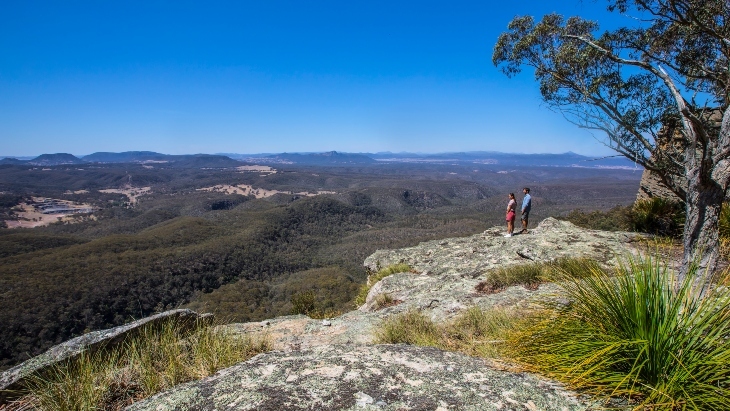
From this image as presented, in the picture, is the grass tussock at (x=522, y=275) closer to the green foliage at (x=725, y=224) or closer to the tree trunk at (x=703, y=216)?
the tree trunk at (x=703, y=216)

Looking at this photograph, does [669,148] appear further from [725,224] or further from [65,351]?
[65,351]

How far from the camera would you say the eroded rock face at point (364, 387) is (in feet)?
7.35

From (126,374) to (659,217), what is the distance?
15.7 meters

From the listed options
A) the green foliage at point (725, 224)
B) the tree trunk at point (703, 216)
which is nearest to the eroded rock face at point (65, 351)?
the tree trunk at point (703, 216)

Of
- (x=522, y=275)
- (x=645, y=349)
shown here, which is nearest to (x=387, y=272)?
(x=522, y=275)

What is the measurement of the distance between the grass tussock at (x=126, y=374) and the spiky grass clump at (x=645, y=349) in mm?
2789

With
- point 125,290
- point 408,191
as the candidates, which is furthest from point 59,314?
point 408,191

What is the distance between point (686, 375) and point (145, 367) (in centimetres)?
416

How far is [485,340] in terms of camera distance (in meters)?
3.85

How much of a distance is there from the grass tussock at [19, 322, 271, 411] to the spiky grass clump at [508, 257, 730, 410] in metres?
2.79

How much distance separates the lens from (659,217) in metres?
12.5

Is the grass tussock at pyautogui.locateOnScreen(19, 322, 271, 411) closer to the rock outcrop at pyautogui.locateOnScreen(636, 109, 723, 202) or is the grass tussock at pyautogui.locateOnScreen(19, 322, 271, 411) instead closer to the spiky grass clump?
the spiky grass clump

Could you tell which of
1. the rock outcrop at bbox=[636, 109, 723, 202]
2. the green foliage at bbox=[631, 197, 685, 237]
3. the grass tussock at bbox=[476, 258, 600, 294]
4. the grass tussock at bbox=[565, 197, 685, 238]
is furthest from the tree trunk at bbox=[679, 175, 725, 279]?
the green foliage at bbox=[631, 197, 685, 237]

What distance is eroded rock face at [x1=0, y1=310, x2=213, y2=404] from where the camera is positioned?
120 inches
